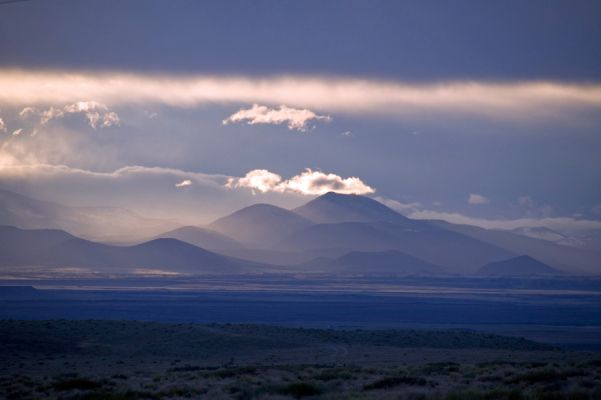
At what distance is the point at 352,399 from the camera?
2450cm

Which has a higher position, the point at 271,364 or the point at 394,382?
the point at 394,382

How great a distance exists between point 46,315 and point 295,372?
3061 inches

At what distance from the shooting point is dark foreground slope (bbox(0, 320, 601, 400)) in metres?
27.8

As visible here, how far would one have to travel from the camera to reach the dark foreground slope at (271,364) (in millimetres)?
27781

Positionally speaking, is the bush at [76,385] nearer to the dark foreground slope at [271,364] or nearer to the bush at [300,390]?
the dark foreground slope at [271,364]

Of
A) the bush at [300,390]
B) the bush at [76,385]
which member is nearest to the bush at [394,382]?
the bush at [300,390]

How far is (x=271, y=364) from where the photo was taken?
4572 cm

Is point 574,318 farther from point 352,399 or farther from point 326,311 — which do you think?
point 352,399

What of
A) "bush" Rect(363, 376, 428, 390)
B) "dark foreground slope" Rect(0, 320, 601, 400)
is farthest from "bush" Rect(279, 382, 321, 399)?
"bush" Rect(363, 376, 428, 390)

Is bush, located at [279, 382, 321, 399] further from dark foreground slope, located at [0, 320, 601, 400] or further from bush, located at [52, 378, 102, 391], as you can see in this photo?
bush, located at [52, 378, 102, 391]

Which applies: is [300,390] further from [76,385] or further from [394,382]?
[76,385]

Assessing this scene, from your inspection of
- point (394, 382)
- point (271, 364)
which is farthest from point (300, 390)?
point (271, 364)

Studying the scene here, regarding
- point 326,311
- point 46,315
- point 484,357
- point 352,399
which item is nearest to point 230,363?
point 484,357

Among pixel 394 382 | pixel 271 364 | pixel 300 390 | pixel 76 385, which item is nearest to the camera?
pixel 300 390
